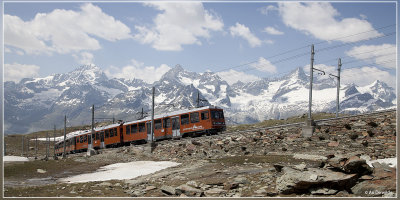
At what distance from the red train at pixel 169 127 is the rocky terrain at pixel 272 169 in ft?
10.1

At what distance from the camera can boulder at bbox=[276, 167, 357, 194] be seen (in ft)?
42.0

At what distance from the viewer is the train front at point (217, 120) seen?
36619 millimetres

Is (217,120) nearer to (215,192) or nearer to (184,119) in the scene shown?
(184,119)

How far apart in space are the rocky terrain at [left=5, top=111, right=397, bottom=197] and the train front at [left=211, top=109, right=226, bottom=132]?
3.57 meters

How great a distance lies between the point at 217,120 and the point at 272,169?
781 inches

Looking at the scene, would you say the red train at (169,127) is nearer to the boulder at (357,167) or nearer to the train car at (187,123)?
the train car at (187,123)

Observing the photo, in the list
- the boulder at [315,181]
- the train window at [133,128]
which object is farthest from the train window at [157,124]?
the boulder at [315,181]

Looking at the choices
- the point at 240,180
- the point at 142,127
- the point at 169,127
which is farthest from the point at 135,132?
the point at 240,180

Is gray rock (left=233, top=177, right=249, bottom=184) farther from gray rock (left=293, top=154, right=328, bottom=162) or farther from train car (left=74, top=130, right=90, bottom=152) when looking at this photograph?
train car (left=74, top=130, right=90, bottom=152)

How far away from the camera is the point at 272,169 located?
1753 centimetres

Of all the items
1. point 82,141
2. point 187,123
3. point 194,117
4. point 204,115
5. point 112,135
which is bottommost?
point 82,141

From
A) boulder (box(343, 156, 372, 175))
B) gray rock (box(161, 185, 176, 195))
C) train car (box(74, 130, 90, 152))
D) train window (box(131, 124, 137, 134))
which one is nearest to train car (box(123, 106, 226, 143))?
train window (box(131, 124, 137, 134))

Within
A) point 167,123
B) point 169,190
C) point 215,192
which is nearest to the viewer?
point 215,192

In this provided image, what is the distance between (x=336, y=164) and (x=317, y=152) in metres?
7.22
